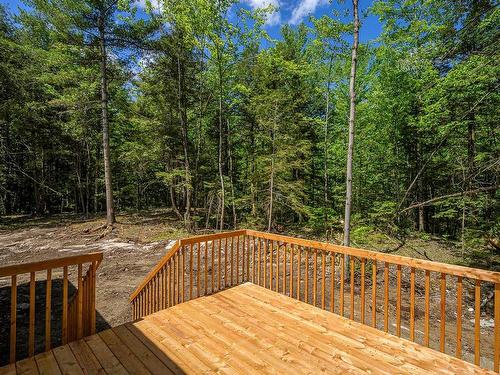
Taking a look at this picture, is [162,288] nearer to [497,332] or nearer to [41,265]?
[41,265]

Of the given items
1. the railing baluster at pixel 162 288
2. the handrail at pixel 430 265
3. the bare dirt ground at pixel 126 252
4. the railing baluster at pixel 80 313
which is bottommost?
the bare dirt ground at pixel 126 252

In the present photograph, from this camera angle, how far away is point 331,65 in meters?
10.4

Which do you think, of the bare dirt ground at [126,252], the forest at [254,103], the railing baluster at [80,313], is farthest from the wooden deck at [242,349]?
the forest at [254,103]

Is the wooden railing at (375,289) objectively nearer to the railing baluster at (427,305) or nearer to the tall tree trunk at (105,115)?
the railing baluster at (427,305)

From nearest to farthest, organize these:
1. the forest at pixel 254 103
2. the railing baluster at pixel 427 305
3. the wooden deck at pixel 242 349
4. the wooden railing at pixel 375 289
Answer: the wooden deck at pixel 242 349, the wooden railing at pixel 375 289, the railing baluster at pixel 427 305, the forest at pixel 254 103

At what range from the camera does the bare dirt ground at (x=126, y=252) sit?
4.95 meters

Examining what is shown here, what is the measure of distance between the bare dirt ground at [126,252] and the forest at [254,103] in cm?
110

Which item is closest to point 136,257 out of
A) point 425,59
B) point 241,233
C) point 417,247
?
point 241,233

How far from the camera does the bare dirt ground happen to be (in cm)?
495

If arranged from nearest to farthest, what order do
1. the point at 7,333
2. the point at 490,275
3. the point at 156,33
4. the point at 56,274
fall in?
1. the point at 490,275
2. the point at 7,333
3. the point at 56,274
4. the point at 156,33

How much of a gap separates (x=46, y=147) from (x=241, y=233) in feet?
53.8

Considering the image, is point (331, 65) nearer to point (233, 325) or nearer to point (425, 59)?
point (425, 59)

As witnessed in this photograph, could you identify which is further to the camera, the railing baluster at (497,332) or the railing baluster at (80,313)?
the railing baluster at (80,313)

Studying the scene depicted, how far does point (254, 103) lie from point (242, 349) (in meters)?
9.44
